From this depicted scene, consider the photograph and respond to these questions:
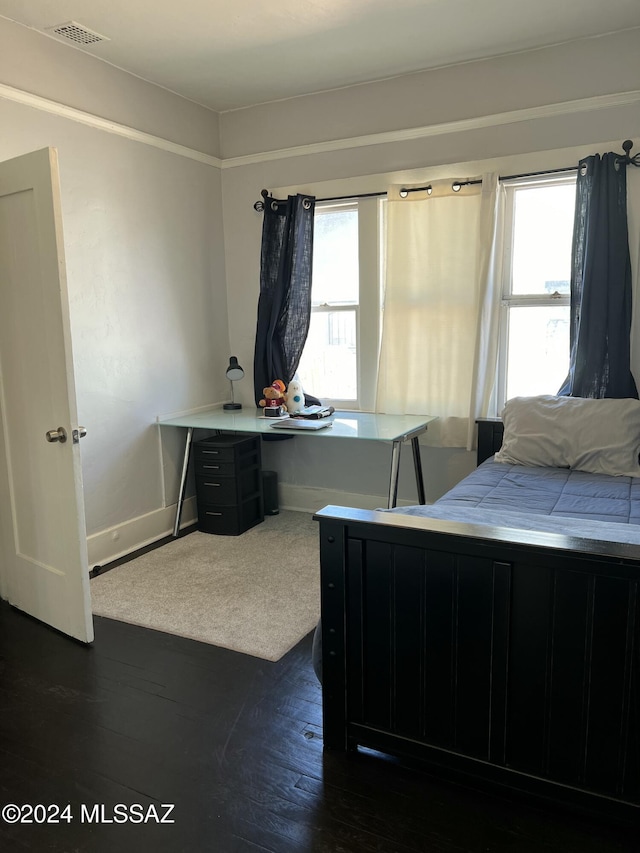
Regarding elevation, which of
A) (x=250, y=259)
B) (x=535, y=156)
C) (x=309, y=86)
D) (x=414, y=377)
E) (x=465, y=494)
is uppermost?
(x=309, y=86)

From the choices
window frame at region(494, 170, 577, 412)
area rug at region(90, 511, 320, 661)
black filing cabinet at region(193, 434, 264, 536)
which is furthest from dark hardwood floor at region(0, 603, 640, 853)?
window frame at region(494, 170, 577, 412)

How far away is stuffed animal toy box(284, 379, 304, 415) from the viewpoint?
4004 mm

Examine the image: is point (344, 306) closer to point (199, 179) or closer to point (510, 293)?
point (510, 293)

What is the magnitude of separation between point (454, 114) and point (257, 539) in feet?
8.92

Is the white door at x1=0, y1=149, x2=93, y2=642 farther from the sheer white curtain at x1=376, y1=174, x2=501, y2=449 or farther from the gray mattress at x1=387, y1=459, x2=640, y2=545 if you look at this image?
the sheer white curtain at x1=376, y1=174, x2=501, y2=449

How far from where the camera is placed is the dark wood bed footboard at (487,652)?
152cm

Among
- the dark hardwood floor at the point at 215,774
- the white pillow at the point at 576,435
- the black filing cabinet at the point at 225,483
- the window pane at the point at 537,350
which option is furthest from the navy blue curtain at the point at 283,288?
the dark hardwood floor at the point at 215,774

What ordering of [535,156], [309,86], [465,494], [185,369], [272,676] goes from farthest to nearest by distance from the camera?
[185,369] → [309,86] → [535,156] → [465,494] → [272,676]

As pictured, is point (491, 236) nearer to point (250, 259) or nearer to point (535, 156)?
point (535, 156)

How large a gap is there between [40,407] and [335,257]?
87.3 inches

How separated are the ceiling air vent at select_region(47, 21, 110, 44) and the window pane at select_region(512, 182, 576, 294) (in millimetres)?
2326

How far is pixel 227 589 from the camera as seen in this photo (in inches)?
125

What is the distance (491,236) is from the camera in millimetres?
3555

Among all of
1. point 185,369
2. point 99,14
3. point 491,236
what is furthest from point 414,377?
point 99,14
